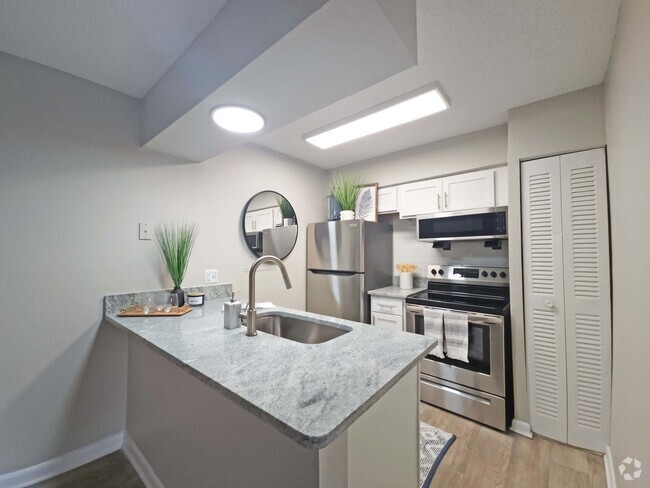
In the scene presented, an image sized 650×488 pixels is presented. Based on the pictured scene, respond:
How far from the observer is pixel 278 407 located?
0.62 m

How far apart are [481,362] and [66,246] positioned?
9.40 ft

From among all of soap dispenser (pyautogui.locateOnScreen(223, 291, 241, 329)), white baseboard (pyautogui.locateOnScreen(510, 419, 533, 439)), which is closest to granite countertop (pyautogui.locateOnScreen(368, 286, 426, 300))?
white baseboard (pyautogui.locateOnScreen(510, 419, 533, 439))

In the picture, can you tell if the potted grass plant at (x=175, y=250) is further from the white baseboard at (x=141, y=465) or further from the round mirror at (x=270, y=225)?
the white baseboard at (x=141, y=465)

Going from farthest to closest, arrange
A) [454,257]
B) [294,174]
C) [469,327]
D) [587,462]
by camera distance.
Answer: [294,174]
[454,257]
[469,327]
[587,462]

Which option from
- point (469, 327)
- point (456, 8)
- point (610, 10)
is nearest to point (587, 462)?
point (469, 327)

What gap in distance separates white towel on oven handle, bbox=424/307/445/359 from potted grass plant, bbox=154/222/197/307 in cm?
189

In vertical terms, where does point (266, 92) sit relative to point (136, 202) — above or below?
above

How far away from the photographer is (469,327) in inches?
78.3

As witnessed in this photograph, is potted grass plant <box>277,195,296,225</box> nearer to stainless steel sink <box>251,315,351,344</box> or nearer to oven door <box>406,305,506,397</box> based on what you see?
stainless steel sink <box>251,315,351,344</box>

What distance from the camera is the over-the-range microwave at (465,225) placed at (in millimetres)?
2088

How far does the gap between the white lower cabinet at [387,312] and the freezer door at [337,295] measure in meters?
0.10

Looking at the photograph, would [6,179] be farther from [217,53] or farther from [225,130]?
[217,53]

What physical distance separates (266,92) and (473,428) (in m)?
2.54

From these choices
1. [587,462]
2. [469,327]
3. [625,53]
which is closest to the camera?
[625,53]
